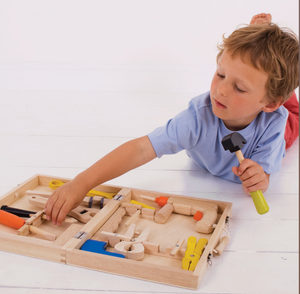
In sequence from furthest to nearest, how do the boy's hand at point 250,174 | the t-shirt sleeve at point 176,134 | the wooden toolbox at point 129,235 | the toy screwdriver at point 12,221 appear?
1. the t-shirt sleeve at point 176,134
2. the boy's hand at point 250,174
3. the toy screwdriver at point 12,221
4. the wooden toolbox at point 129,235

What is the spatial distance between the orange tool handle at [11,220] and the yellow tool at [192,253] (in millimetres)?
411

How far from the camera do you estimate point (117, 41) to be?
110 inches

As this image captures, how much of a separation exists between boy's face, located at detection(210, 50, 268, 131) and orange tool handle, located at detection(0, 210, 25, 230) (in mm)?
605

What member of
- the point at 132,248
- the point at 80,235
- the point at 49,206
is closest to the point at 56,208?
the point at 49,206

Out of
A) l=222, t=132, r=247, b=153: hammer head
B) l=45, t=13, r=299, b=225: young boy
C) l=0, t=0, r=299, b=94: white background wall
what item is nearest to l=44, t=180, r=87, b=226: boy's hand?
l=45, t=13, r=299, b=225: young boy

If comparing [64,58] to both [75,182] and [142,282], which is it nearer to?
[75,182]

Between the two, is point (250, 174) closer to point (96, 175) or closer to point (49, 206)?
point (96, 175)

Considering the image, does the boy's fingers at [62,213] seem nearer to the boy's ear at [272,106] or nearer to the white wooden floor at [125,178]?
the white wooden floor at [125,178]

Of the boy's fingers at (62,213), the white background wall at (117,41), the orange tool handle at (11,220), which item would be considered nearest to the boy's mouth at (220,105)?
the boy's fingers at (62,213)

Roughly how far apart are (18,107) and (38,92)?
43 centimetres

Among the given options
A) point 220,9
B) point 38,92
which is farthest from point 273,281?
point 220,9

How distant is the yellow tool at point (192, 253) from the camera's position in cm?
85

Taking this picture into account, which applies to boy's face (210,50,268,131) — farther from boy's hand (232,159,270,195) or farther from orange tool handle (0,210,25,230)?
orange tool handle (0,210,25,230)

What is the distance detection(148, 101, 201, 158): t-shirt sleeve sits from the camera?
1208mm
